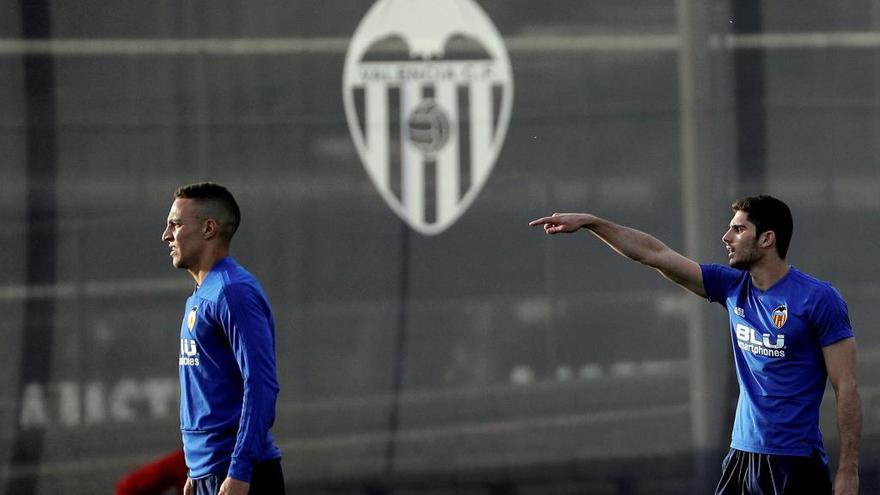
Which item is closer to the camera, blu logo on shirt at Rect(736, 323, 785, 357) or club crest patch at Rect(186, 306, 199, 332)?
club crest patch at Rect(186, 306, 199, 332)

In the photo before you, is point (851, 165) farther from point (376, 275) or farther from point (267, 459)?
point (267, 459)

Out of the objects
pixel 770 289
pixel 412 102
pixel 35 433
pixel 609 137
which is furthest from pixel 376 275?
pixel 770 289

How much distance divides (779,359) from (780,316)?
0.45ft

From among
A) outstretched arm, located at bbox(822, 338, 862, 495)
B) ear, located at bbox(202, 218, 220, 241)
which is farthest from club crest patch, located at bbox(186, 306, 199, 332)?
outstretched arm, located at bbox(822, 338, 862, 495)

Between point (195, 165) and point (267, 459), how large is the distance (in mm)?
2352

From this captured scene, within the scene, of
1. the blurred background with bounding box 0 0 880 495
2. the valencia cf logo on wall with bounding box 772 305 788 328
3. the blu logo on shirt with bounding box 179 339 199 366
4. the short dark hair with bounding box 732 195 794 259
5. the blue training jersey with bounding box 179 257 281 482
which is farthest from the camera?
the blurred background with bounding box 0 0 880 495

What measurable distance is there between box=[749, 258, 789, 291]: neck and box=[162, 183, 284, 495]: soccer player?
1.64 m

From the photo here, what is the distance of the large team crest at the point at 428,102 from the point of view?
5773mm

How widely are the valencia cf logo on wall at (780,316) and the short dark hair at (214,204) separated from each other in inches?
68.0

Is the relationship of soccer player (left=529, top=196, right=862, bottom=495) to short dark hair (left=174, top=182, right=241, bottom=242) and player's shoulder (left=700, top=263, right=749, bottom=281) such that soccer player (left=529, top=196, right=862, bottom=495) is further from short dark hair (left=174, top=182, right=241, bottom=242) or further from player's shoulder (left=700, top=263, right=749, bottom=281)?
short dark hair (left=174, top=182, right=241, bottom=242)

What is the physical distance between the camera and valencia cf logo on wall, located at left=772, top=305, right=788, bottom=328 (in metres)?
4.18

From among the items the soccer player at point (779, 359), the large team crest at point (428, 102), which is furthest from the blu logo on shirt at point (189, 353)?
the large team crest at point (428, 102)

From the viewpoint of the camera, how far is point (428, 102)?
5773mm

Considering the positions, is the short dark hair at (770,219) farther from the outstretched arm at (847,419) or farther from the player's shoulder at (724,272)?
the outstretched arm at (847,419)
